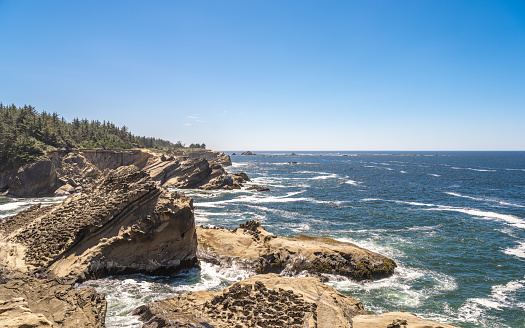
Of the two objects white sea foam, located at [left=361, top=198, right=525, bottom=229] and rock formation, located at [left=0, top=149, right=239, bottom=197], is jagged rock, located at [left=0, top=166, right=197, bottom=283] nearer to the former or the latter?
rock formation, located at [left=0, top=149, right=239, bottom=197]

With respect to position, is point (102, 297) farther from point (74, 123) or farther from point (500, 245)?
point (74, 123)

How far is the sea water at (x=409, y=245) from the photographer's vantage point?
17094 mm

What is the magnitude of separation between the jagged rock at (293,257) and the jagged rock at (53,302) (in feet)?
34.2

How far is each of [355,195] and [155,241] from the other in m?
45.3

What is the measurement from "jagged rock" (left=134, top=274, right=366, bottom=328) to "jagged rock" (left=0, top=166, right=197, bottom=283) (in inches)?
248

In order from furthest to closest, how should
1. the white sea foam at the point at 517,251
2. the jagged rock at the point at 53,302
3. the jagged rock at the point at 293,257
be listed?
1. the white sea foam at the point at 517,251
2. the jagged rock at the point at 293,257
3. the jagged rock at the point at 53,302

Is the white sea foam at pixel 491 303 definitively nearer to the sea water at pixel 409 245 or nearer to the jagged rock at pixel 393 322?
the sea water at pixel 409 245

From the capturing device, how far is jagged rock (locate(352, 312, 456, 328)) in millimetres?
11727

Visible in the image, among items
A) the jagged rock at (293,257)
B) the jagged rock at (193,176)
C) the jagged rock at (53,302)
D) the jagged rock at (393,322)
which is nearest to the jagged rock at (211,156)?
the jagged rock at (193,176)

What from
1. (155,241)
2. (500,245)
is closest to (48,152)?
(155,241)

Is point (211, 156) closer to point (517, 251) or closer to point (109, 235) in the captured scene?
point (109, 235)

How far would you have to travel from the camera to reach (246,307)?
41.2 ft

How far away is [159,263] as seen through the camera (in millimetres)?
20453

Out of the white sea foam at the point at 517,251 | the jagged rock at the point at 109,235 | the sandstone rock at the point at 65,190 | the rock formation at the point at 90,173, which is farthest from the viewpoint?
the sandstone rock at the point at 65,190
